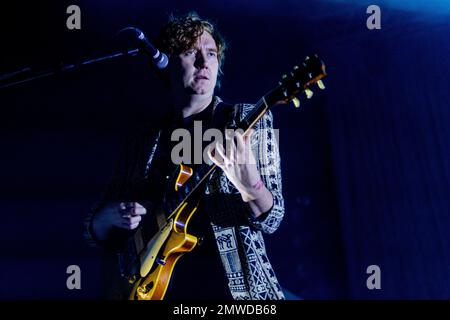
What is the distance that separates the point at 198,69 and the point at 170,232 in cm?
75

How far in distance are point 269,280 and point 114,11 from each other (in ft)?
5.76

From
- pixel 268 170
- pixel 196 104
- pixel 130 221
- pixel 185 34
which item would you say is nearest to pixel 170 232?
pixel 130 221

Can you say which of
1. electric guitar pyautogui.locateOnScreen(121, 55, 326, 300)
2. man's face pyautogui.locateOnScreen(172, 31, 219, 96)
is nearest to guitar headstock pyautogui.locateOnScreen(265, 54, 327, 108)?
electric guitar pyautogui.locateOnScreen(121, 55, 326, 300)

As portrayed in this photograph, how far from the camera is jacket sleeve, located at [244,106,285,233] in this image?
1.33 metres

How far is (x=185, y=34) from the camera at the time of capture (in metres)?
1.90

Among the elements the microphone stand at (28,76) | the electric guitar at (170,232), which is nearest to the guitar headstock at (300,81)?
the electric guitar at (170,232)

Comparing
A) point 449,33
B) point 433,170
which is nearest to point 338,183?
point 433,170

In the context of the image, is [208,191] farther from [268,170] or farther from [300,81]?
[300,81]

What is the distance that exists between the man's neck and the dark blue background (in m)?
0.42

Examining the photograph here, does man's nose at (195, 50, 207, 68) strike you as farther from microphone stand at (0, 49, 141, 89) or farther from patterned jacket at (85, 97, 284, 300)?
microphone stand at (0, 49, 141, 89)

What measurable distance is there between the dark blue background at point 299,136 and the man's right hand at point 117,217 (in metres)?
0.50

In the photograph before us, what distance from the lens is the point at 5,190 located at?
2141 mm

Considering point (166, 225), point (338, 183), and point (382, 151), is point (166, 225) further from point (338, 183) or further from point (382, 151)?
point (382, 151)

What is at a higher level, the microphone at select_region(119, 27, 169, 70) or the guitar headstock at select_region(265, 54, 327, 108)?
the microphone at select_region(119, 27, 169, 70)
